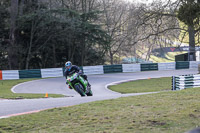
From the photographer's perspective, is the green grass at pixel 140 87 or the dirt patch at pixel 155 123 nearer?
the dirt patch at pixel 155 123

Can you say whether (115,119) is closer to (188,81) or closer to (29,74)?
(188,81)

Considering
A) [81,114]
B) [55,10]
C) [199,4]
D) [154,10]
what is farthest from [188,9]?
[55,10]

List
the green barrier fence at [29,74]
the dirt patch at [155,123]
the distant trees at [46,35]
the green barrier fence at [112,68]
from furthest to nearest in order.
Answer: the distant trees at [46,35] → the green barrier fence at [112,68] → the green barrier fence at [29,74] → the dirt patch at [155,123]

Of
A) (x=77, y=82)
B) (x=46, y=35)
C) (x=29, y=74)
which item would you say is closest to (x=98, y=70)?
(x=29, y=74)

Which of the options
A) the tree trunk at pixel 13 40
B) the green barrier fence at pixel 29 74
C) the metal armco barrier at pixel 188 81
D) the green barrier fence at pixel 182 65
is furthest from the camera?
the green barrier fence at pixel 182 65

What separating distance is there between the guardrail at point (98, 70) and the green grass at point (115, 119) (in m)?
20.7

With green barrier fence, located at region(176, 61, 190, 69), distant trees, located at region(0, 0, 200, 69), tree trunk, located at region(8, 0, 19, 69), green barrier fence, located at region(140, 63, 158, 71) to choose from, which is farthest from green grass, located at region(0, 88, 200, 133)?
green barrier fence, located at region(176, 61, 190, 69)

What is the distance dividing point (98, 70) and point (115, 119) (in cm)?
2440

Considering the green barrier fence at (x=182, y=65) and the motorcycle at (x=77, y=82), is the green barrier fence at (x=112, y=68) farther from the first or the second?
the motorcycle at (x=77, y=82)

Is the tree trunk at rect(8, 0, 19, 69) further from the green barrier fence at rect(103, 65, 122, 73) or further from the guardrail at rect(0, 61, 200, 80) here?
the green barrier fence at rect(103, 65, 122, 73)

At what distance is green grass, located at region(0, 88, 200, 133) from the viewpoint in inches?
237

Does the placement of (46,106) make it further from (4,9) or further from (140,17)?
(4,9)

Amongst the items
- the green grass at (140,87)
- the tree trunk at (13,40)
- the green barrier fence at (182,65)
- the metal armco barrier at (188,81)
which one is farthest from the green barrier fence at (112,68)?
the metal armco barrier at (188,81)

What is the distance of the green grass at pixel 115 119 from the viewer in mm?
6008
